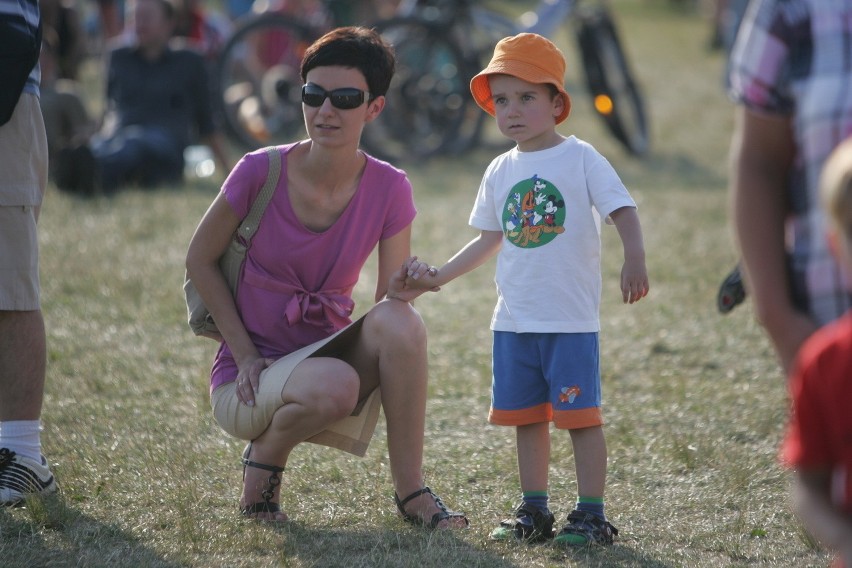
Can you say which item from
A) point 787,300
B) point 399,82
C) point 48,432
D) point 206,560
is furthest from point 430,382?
point 399,82

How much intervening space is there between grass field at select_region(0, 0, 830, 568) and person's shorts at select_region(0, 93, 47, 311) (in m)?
0.61

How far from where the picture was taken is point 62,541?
325cm

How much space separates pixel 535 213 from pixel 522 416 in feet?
1.79

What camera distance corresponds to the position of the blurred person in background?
2012mm

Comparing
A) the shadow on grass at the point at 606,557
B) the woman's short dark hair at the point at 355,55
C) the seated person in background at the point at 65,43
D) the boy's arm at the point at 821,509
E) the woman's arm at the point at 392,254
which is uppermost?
the seated person in background at the point at 65,43

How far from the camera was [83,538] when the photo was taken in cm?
327

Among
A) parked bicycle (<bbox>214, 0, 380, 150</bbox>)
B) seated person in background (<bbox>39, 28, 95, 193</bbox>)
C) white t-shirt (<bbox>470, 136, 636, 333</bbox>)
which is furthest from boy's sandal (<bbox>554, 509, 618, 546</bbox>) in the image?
parked bicycle (<bbox>214, 0, 380, 150</bbox>)

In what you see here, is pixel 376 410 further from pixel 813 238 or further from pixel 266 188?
pixel 813 238

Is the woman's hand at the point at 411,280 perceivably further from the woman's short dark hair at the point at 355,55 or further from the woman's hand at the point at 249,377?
the woman's short dark hair at the point at 355,55

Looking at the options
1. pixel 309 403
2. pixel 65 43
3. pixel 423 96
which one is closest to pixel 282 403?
pixel 309 403

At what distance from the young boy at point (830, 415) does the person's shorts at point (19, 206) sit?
7.88ft

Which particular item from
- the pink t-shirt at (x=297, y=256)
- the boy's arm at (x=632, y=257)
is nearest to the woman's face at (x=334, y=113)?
the pink t-shirt at (x=297, y=256)

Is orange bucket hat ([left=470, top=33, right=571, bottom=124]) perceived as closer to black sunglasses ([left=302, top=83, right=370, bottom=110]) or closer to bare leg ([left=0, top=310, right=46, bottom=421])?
A: black sunglasses ([left=302, top=83, right=370, bottom=110])

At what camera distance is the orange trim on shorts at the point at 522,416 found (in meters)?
3.26
